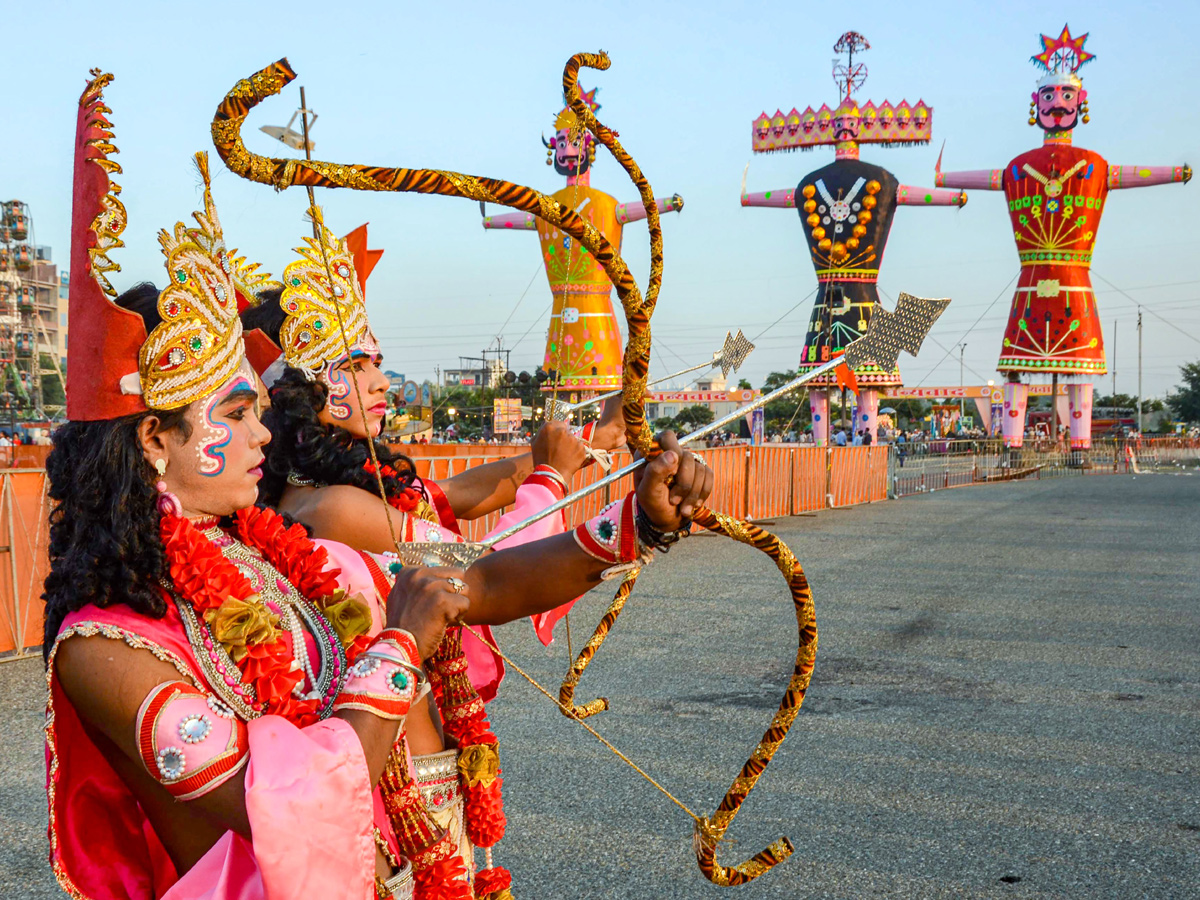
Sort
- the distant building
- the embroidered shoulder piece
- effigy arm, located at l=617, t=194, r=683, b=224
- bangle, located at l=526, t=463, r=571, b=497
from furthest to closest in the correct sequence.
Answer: effigy arm, located at l=617, t=194, r=683, b=224, the distant building, bangle, located at l=526, t=463, r=571, b=497, the embroidered shoulder piece

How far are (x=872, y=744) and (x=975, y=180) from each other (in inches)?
921

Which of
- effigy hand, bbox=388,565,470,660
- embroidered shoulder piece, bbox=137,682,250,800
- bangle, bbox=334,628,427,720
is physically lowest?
embroidered shoulder piece, bbox=137,682,250,800

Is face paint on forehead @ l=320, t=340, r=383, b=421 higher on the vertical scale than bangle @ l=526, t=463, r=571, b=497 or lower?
higher

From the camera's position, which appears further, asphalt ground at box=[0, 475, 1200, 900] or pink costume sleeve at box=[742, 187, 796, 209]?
pink costume sleeve at box=[742, 187, 796, 209]

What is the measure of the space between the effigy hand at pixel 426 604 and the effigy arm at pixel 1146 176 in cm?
2739

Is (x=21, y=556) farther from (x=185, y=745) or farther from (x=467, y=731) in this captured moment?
(x=185, y=745)

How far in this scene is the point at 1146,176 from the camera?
24.5 m

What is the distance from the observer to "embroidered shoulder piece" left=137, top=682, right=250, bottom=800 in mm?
1429

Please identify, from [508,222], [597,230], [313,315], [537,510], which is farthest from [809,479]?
[597,230]

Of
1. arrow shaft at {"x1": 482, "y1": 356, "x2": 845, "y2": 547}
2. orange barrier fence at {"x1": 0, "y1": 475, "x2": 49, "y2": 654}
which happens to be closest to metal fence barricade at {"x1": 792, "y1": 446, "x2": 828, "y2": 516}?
orange barrier fence at {"x1": 0, "y1": 475, "x2": 49, "y2": 654}

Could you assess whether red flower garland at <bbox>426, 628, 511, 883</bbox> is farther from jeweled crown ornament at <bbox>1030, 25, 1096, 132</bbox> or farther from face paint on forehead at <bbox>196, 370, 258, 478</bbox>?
jeweled crown ornament at <bbox>1030, 25, 1096, 132</bbox>

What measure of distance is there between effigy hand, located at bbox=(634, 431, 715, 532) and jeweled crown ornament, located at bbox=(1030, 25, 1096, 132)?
2668 cm

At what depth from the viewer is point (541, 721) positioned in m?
5.51

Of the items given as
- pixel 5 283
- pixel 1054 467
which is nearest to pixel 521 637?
pixel 1054 467
